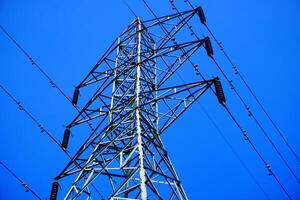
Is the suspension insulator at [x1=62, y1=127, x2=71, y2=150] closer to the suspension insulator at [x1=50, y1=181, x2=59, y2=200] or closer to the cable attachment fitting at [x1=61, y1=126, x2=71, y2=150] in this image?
the cable attachment fitting at [x1=61, y1=126, x2=71, y2=150]

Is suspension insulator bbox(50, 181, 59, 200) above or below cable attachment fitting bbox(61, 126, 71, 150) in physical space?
below

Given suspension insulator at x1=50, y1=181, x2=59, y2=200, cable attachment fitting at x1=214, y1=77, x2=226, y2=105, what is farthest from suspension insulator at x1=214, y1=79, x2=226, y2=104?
suspension insulator at x1=50, y1=181, x2=59, y2=200

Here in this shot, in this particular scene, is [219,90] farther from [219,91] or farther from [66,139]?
[66,139]

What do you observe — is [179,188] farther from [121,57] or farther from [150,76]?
[121,57]

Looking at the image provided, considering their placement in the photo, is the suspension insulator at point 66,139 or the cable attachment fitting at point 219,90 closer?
the cable attachment fitting at point 219,90

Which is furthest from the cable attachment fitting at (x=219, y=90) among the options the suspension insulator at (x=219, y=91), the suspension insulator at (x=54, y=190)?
the suspension insulator at (x=54, y=190)

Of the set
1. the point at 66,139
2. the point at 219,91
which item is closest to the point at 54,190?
the point at 66,139

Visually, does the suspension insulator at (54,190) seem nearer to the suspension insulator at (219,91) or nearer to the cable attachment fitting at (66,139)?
the cable attachment fitting at (66,139)

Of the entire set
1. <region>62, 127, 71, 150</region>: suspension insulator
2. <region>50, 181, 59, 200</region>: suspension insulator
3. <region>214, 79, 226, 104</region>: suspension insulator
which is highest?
<region>62, 127, 71, 150</region>: suspension insulator

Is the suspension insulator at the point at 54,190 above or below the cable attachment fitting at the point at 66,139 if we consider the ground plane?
below

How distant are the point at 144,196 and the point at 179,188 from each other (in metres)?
1.90

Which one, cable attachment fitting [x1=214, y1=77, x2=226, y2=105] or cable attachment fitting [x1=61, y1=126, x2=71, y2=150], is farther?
cable attachment fitting [x1=61, y1=126, x2=71, y2=150]

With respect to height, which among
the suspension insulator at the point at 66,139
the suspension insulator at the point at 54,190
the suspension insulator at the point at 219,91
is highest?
the suspension insulator at the point at 66,139

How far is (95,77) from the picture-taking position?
47.9 ft
